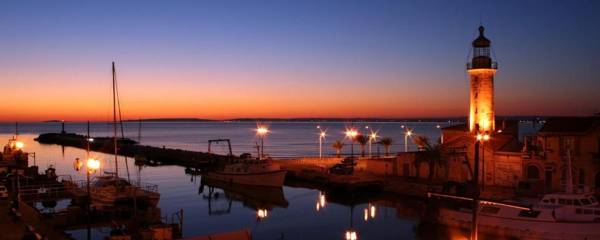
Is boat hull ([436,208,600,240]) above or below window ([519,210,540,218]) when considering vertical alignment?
below

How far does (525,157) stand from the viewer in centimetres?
4112

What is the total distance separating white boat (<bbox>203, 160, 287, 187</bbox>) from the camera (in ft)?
177

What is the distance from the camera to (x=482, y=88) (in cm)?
4962

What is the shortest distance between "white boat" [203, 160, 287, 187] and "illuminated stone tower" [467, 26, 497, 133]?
19.6 m

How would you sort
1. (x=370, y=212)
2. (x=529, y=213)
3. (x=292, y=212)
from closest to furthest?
1. (x=529, y=213)
2. (x=370, y=212)
3. (x=292, y=212)

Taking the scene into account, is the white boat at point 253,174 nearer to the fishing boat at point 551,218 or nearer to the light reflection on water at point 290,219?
the light reflection on water at point 290,219

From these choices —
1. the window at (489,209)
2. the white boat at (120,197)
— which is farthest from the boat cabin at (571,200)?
the white boat at (120,197)

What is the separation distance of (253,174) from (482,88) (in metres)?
24.2

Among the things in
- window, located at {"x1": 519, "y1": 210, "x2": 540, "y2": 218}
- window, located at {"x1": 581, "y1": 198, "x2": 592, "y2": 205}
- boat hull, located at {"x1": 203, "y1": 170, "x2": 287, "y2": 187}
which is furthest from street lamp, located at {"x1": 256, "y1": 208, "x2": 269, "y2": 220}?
window, located at {"x1": 581, "y1": 198, "x2": 592, "y2": 205}

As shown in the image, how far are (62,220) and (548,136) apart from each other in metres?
33.9

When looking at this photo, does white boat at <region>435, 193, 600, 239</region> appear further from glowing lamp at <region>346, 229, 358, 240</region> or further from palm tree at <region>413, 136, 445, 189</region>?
palm tree at <region>413, 136, 445, 189</region>

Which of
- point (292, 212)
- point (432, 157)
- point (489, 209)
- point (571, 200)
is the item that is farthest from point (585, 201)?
point (292, 212)

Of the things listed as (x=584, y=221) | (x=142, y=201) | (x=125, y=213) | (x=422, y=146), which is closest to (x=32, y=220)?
(x=125, y=213)

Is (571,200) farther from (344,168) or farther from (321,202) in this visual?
(344,168)
